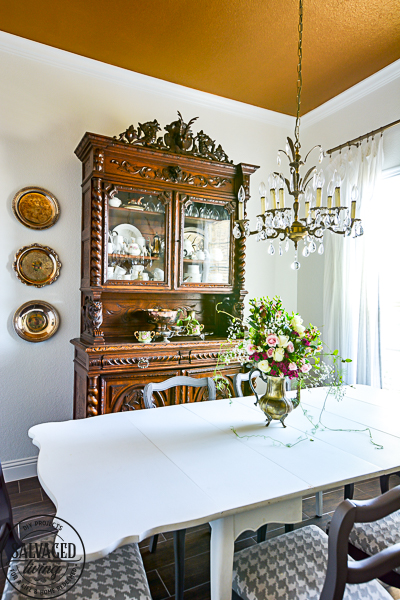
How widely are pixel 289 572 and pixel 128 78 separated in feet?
11.0

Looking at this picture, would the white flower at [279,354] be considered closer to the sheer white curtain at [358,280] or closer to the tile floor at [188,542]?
the tile floor at [188,542]

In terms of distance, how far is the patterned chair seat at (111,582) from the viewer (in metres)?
1.14

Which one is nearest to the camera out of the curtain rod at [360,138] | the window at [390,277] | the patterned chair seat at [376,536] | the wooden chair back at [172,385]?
the patterned chair seat at [376,536]

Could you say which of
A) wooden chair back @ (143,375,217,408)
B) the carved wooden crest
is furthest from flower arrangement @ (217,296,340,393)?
the carved wooden crest

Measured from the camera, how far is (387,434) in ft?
5.65

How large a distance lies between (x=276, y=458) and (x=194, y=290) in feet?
5.74

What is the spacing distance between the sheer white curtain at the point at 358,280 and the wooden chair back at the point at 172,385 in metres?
1.47

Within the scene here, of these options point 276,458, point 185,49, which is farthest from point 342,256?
point 276,458

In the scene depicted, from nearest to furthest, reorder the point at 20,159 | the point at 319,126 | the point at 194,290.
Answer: the point at 20,159
the point at 194,290
the point at 319,126

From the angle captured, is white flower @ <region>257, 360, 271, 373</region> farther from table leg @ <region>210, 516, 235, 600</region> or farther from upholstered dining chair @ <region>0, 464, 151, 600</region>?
upholstered dining chair @ <region>0, 464, 151, 600</region>

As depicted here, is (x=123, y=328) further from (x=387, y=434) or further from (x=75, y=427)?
(x=387, y=434)

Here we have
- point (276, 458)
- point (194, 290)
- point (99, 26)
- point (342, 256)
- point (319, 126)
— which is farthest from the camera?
point (319, 126)

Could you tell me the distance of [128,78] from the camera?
312 cm

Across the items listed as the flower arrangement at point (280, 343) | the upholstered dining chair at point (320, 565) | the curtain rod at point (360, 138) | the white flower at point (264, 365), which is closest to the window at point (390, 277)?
the curtain rod at point (360, 138)
